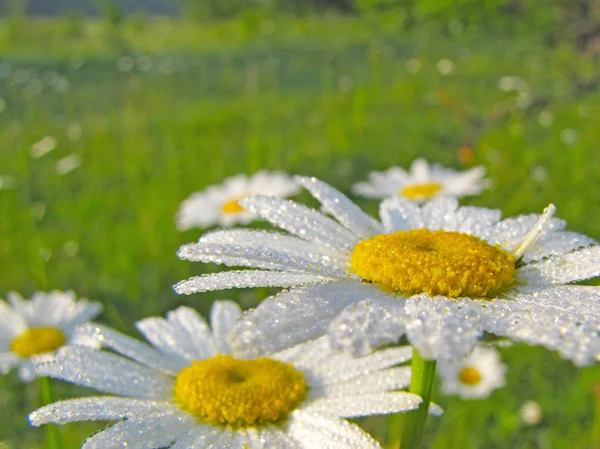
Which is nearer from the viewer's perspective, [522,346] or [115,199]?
[522,346]

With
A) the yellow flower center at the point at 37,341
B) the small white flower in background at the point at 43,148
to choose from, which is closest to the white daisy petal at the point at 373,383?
the yellow flower center at the point at 37,341

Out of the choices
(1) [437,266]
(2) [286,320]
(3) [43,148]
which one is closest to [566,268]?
(1) [437,266]

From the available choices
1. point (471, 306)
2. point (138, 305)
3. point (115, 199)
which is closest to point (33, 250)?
point (138, 305)

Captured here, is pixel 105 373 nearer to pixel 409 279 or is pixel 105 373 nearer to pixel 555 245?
pixel 409 279

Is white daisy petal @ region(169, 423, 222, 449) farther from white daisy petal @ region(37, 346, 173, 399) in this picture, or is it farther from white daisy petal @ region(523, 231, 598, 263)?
white daisy petal @ region(523, 231, 598, 263)

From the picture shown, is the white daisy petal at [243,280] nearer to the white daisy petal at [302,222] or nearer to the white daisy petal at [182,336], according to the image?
the white daisy petal at [302,222]

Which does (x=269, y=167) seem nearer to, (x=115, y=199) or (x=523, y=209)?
(x=115, y=199)
